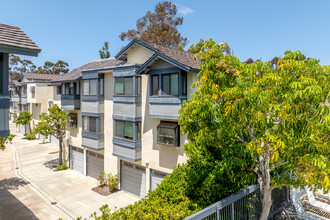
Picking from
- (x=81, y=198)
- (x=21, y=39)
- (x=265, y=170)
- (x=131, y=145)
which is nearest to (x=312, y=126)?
(x=265, y=170)

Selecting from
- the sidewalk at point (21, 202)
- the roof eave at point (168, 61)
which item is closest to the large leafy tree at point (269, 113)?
the roof eave at point (168, 61)

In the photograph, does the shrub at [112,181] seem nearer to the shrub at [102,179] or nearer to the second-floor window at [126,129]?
the shrub at [102,179]

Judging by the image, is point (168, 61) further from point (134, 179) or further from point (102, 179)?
point (102, 179)

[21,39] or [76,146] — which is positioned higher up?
[21,39]

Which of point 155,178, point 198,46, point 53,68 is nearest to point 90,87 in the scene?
point 155,178

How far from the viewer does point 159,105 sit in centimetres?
1327

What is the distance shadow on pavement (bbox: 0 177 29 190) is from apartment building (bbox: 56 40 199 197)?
4952 mm

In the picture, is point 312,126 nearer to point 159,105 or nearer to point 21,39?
point 159,105

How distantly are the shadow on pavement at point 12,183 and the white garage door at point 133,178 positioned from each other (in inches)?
338

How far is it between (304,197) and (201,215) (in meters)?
7.27

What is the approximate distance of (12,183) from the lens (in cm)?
1755

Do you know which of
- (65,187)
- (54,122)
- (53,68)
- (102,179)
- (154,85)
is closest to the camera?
(154,85)

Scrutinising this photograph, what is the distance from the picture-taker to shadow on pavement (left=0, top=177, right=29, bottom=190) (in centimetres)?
1672

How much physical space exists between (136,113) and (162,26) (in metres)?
25.5
